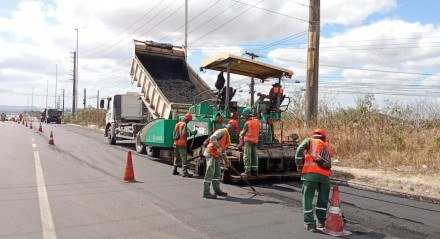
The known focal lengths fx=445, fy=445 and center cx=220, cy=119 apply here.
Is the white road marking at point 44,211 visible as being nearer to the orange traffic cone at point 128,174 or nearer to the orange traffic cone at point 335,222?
the orange traffic cone at point 128,174

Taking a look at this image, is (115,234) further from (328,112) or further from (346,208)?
(328,112)

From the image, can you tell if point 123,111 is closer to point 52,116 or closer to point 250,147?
point 250,147

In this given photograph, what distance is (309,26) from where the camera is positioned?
51.1 feet

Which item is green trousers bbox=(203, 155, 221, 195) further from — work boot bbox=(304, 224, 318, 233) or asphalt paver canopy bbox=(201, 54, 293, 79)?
asphalt paver canopy bbox=(201, 54, 293, 79)

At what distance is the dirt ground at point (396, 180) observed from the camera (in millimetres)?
10109

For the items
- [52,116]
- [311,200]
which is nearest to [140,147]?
[311,200]

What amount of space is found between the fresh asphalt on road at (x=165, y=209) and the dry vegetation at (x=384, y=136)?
3.15 meters

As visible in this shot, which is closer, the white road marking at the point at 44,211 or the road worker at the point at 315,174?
the white road marking at the point at 44,211

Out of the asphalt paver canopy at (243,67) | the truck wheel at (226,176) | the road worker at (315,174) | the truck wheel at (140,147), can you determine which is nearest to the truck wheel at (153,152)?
the truck wheel at (140,147)

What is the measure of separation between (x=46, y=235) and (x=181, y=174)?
6063 millimetres

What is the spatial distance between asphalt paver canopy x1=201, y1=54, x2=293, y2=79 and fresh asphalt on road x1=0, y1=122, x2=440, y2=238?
293 centimetres

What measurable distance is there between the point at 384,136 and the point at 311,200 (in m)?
9.14

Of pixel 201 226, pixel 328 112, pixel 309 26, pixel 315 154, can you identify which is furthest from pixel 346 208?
pixel 328 112

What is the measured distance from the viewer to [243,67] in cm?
1158
